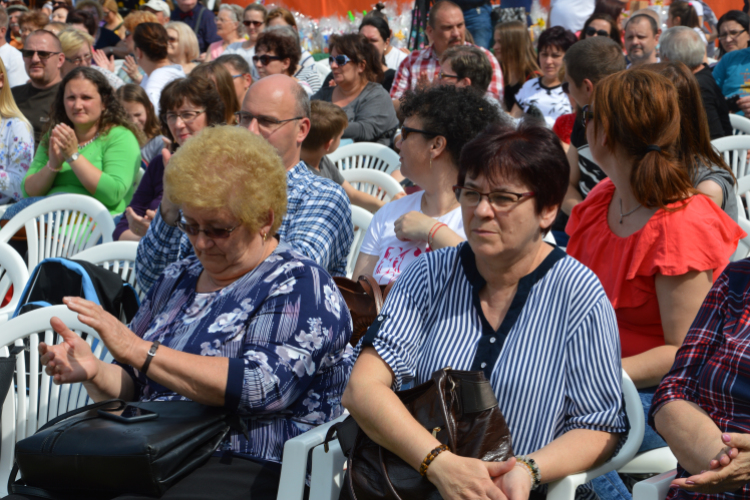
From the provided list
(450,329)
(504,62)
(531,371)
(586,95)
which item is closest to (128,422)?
(450,329)

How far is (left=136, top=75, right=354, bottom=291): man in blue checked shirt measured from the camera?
279 centimetres

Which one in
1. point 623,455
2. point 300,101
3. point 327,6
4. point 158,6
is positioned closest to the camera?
point 623,455

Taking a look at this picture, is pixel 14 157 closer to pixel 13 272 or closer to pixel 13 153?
pixel 13 153

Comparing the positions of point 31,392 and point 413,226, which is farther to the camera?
point 413,226

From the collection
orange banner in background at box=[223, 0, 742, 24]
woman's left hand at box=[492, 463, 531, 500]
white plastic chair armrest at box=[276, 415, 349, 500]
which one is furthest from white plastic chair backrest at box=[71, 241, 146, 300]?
orange banner in background at box=[223, 0, 742, 24]

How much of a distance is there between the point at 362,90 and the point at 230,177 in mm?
4247

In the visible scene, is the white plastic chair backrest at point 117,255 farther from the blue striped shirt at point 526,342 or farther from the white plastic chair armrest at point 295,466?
the blue striped shirt at point 526,342

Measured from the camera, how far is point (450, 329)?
1943 millimetres

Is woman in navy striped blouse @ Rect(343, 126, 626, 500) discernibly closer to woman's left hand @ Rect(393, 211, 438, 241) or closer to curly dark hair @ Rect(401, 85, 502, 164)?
woman's left hand @ Rect(393, 211, 438, 241)

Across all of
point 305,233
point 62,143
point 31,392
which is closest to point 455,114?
point 305,233

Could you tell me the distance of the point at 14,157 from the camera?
5.06 meters

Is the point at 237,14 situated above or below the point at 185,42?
above

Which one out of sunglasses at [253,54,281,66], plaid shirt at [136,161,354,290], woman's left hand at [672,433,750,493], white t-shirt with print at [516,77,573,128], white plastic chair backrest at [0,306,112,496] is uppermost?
sunglasses at [253,54,281,66]

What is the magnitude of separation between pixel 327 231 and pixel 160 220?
0.63 meters
